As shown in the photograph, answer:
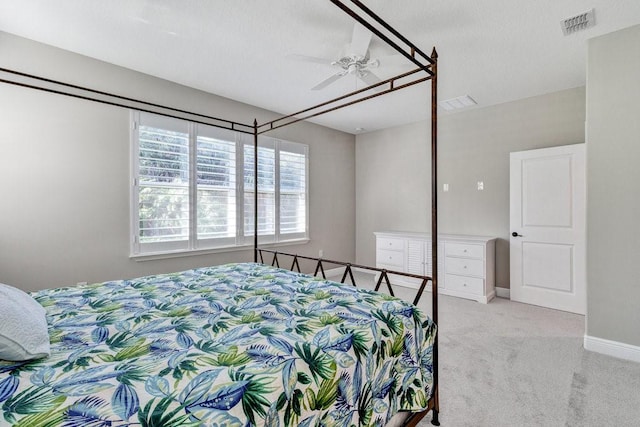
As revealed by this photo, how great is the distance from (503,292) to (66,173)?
5.24 meters

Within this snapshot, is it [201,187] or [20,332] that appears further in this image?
[201,187]

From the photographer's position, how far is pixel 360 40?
2424mm

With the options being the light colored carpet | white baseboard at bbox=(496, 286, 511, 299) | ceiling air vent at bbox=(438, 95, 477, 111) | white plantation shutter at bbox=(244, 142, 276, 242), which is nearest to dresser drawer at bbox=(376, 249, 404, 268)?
white baseboard at bbox=(496, 286, 511, 299)

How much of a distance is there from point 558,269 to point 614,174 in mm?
1538

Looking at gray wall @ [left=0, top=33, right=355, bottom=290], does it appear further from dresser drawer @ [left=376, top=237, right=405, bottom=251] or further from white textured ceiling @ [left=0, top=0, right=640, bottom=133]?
→ dresser drawer @ [left=376, top=237, right=405, bottom=251]

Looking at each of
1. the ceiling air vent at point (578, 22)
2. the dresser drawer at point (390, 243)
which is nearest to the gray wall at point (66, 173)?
the dresser drawer at point (390, 243)

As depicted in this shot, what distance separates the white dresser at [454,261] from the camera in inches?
158

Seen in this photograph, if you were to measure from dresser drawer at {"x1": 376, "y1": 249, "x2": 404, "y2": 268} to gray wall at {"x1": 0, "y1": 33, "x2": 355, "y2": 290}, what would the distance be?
2948 millimetres

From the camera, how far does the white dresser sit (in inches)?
158

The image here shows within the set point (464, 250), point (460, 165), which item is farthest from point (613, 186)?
point (460, 165)

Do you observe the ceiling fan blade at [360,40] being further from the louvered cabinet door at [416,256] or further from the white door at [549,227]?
the louvered cabinet door at [416,256]

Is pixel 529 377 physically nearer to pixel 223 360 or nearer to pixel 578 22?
pixel 223 360

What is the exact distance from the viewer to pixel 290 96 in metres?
4.00

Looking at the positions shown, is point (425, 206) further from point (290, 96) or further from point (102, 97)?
point (102, 97)
